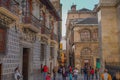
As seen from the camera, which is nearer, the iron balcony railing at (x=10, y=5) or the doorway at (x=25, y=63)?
the iron balcony railing at (x=10, y=5)

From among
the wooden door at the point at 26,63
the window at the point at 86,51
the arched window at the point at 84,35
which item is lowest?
the wooden door at the point at 26,63

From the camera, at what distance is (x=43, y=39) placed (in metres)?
18.7

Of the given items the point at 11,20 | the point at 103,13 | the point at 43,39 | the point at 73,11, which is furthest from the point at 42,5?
the point at 73,11

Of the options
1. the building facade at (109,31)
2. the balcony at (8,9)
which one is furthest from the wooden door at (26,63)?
the building facade at (109,31)

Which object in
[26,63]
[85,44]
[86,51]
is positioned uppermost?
[85,44]

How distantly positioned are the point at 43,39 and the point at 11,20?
7976mm

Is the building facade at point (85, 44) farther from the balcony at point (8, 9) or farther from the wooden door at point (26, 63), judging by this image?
the balcony at point (8, 9)

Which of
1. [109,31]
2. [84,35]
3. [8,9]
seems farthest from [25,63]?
[84,35]

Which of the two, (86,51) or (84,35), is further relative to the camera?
(84,35)

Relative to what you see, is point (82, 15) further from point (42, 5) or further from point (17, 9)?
point (17, 9)

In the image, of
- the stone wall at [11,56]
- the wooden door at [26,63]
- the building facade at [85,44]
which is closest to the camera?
the stone wall at [11,56]

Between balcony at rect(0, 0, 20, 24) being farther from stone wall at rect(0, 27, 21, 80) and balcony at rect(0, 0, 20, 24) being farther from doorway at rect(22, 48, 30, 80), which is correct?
doorway at rect(22, 48, 30, 80)

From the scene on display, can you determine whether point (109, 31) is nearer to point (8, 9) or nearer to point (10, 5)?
point (10, 5)

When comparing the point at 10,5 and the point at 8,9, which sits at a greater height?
the point at 10,5
